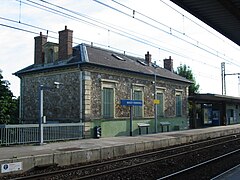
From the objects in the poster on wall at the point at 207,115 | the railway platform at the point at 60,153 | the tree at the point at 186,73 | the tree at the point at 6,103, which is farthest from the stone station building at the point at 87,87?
the tree at the point at 186,73

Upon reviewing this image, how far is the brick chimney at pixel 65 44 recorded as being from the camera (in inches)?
872

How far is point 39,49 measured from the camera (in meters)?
25.1

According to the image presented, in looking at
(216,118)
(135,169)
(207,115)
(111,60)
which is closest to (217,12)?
(135,169)

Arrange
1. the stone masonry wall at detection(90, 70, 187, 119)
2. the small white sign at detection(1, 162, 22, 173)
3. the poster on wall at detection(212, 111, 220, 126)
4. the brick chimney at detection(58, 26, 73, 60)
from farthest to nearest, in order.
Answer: the poster on wall at detection(212, 111, 220, 126) → the brick chimney at detection(58, 26, 73, 60) → the stone masonry wall at detection(90, 70, 187, 119) → the small white sign at detection(1, 162, 22, 173)

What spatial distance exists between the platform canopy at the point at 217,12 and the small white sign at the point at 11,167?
24.3ft

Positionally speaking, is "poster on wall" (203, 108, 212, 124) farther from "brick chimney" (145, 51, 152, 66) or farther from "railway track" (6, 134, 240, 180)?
"railway track" (6, 134, 240, 180)

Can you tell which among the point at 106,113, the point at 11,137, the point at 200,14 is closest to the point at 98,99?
the point at 106,113

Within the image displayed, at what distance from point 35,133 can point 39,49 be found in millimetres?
9928

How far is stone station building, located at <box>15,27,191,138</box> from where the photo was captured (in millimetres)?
21078

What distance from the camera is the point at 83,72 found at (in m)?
20.8

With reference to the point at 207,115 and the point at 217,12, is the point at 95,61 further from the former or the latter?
the point at 207,115

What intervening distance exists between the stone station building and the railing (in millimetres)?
1095

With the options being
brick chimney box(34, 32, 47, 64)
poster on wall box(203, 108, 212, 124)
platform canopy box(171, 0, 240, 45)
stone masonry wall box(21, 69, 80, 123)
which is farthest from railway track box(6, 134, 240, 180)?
poster on wall box(203, 108, 212, 124)

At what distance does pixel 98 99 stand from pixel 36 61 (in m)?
6.78
